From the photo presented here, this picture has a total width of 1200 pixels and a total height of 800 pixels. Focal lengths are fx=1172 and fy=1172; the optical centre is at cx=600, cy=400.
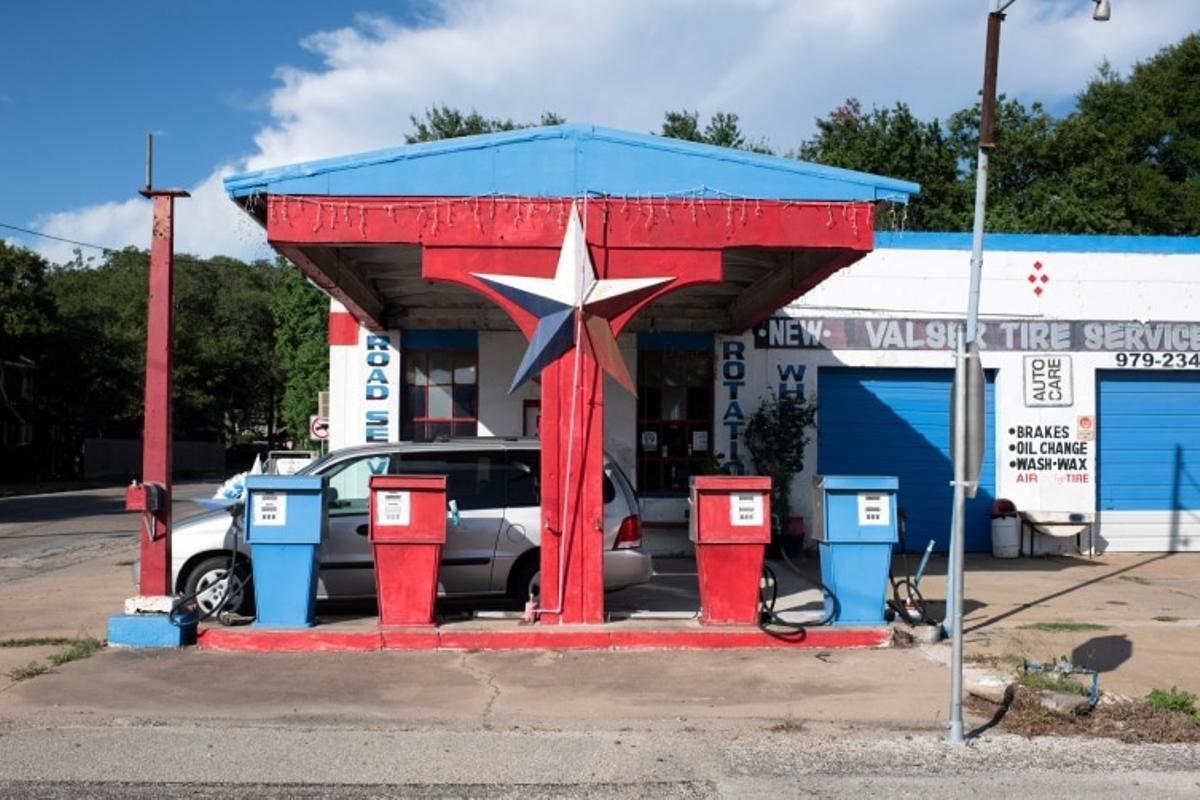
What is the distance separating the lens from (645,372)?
16.9 m

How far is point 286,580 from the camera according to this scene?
985cm

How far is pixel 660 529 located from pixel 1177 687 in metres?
8.74

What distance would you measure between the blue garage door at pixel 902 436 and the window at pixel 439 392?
5188 mm

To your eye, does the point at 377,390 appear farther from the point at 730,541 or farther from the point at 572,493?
the point at 730,541

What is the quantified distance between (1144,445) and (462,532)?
1148 centimetres

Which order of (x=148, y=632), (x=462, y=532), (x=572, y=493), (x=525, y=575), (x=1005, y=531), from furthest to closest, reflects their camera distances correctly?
(x=1005, y=531) → (x=525, y=575) → (x=462, y=532) → (x=572, y=493) → (x=148, y=632)

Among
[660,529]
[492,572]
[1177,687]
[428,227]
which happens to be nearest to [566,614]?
[492,572]

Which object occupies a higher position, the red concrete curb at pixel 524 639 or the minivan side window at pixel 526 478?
the minivan side window at pixel 526 478

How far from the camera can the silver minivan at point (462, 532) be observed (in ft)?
35.1

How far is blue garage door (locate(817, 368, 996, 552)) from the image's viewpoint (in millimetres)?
17375

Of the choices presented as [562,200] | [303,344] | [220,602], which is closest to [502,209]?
[562,200]

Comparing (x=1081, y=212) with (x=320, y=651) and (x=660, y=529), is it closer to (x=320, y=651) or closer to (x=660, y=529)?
(x=660, y=529)

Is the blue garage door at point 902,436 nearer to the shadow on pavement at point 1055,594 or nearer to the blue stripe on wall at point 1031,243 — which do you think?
the blue stripe on wall at point 1031,243

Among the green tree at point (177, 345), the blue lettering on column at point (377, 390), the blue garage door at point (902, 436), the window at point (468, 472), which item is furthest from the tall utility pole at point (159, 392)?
the green tree at point (177, 345)
